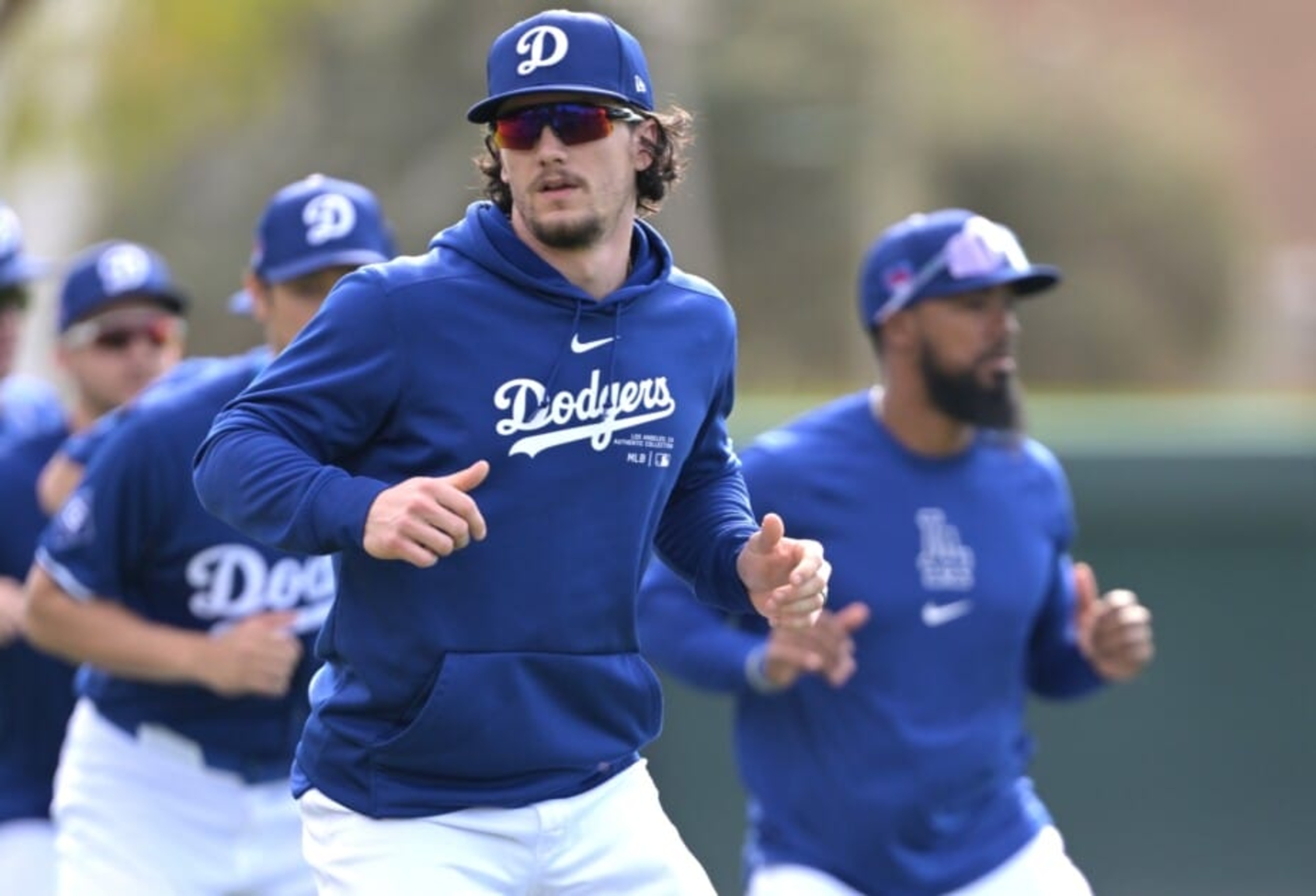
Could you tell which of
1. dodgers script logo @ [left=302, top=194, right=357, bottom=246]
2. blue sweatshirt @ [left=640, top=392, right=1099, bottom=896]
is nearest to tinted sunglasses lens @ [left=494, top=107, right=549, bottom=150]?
dodgers script logo @ [left=302, top=194, right=357, bottom=246]

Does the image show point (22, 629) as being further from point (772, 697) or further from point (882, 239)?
point (882, 239)

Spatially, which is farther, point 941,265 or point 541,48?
point 941,265

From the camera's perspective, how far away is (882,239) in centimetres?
764

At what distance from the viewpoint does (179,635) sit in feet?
21.6

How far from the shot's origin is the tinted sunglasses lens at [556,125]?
495cm

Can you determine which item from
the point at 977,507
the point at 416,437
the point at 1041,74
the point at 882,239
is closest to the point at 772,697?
the point at 977,507

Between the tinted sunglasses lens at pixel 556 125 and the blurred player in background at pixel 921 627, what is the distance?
→ 2041mm

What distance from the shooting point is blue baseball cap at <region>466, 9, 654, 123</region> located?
491cm

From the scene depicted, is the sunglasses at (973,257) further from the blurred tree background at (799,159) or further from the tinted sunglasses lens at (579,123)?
the blurred tree background at (799,159)

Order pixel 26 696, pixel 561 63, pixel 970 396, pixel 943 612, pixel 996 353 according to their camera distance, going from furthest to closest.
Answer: pixel 26 696
pixel 996 353
pixel 970 396
pixel 943 612
pixel 561 63

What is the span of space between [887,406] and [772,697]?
2.99 ft

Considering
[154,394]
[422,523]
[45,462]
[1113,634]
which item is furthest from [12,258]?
[422,523]

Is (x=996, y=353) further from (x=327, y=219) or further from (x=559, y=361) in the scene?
(x=559, y=361)

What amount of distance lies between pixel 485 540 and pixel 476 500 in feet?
0.25
